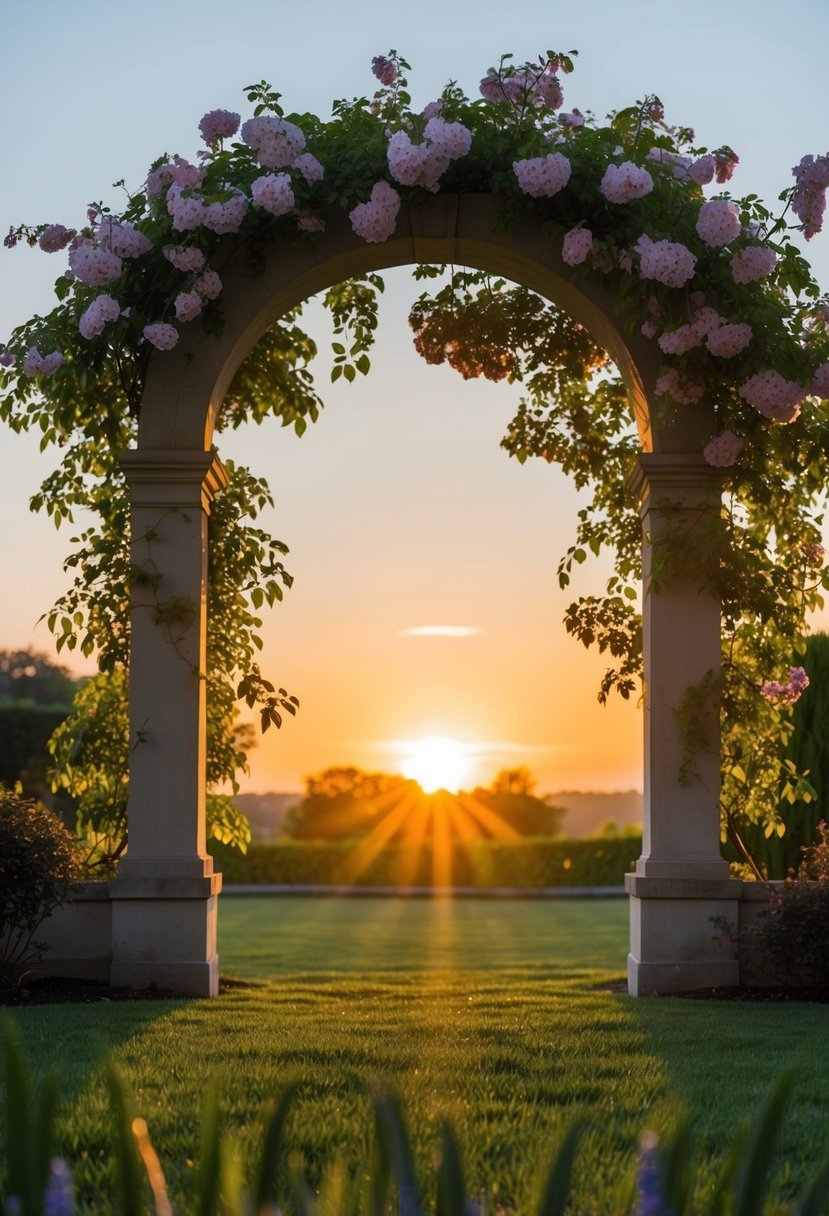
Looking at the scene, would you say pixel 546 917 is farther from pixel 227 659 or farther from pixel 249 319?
pixel 249 319

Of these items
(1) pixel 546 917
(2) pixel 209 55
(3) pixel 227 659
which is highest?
(2) pixel 209 55

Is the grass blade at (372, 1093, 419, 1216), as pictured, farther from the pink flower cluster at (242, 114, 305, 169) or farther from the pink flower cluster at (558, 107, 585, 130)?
the pink flower cluster at (558, 107, 585, 130)

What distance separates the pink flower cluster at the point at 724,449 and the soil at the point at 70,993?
4044 mm

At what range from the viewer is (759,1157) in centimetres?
142

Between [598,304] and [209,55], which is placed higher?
[209,55]

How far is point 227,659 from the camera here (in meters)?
8.59

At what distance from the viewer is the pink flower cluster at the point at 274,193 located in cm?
721

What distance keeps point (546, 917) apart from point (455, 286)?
1237cm

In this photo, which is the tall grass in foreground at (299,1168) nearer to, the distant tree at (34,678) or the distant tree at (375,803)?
the distant tree at (375,803)

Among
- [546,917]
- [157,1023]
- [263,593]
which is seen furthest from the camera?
[546,917]

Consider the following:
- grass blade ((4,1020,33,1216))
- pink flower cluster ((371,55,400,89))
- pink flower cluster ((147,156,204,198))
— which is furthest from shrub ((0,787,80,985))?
grass blade ((4,1020,33,1216))

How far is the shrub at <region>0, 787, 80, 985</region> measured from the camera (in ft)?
23.1

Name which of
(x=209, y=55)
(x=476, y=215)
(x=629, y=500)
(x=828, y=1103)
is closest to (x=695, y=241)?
(x=476, y=215)

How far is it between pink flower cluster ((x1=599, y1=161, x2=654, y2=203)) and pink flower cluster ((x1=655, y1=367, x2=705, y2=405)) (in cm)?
95
